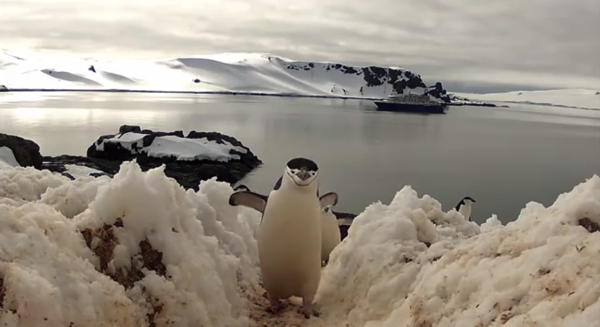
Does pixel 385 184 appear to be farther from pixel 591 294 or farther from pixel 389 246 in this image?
pixel 591 294

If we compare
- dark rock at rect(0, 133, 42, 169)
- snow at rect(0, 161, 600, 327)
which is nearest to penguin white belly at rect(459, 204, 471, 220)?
snow at rect(0, 161, 600, 327)

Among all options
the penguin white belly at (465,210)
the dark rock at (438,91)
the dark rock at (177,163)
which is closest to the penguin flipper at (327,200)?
the penguin white belly at (465,210)

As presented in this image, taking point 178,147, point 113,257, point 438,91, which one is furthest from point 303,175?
point 438,91

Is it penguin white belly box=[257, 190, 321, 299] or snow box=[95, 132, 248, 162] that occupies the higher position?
penguin white belly box=[257, 190, 321, 299]

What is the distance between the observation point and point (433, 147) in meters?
47.7

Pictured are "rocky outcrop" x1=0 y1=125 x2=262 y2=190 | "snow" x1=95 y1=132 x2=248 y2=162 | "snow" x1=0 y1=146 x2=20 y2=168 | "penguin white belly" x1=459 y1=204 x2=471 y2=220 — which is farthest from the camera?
"snow" x1=95 y1=132 x2=248 y2=162

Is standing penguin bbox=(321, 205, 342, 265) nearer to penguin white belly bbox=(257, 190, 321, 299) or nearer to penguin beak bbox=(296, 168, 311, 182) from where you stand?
penguin white belly bbox=(257, 190, 321, 299)

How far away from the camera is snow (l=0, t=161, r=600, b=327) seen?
282cm

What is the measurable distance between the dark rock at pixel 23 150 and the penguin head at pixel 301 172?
1395cm

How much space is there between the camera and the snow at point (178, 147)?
32.4m

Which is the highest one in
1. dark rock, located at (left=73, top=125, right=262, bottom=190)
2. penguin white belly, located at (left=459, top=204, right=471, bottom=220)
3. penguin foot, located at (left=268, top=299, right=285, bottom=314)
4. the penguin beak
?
the penguin beak

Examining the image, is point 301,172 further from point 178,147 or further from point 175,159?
point 178,147

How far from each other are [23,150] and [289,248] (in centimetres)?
1649

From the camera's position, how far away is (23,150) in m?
18.5
